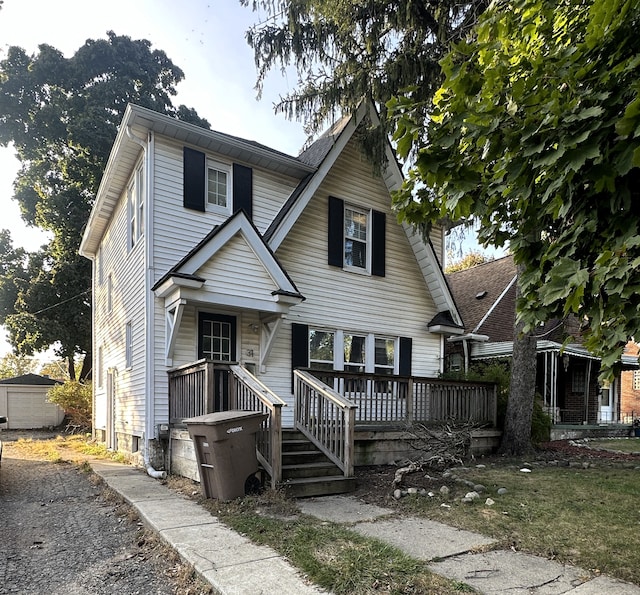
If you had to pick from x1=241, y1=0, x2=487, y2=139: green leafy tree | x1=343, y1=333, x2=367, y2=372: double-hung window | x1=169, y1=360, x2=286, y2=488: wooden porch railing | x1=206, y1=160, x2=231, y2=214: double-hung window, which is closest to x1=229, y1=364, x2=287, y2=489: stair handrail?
x1=169, y1=360, x2=286, y2=488: wooden porch railing

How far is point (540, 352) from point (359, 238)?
7664 mm

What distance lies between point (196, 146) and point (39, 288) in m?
16.9

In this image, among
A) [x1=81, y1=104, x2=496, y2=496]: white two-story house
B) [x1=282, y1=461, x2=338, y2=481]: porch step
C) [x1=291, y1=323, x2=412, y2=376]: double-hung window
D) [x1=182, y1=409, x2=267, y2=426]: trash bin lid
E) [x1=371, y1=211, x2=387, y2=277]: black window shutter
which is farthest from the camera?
[x1=371, y1=211, x2=387, y2=277]: black window shutter

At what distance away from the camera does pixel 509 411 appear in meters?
9.99

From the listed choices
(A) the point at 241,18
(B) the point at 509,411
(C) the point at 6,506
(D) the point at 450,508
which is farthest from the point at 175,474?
(A) the point at 241,18

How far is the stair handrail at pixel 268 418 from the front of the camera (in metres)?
5.94

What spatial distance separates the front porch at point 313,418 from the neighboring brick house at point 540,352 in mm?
6075

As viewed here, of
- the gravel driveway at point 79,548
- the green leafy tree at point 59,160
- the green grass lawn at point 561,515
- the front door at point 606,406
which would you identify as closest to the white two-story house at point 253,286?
the gravel driveway at point 79,548

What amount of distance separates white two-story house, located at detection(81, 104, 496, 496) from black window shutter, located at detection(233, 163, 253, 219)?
1.7 inches

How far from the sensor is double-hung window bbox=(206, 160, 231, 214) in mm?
9695

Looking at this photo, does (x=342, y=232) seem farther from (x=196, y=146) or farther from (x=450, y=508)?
(x=450, y=508)

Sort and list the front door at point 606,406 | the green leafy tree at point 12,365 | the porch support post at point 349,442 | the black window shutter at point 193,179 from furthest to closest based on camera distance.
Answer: the green leafy tree at point 12,365 → the front door at point 606,406 → the black window shutter at point 193,179 → the porch support post at point 349,442

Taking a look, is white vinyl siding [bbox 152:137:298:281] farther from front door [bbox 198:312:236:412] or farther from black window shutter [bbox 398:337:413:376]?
black window shutter [bbox 398:337:413:376]

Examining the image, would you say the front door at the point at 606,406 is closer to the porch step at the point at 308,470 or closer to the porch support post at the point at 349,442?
the porch support post at the point at 349,442
